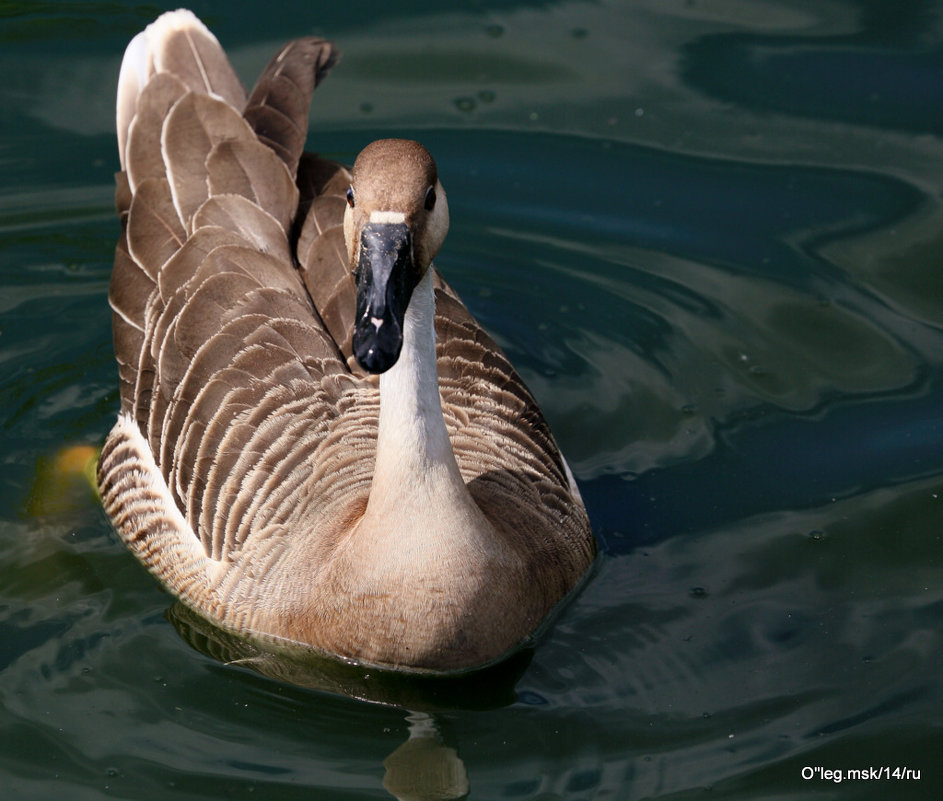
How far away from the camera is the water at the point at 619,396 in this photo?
5512 millimetres

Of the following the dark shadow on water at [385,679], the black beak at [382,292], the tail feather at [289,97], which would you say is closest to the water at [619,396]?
the dark shadow on water at [385,679]

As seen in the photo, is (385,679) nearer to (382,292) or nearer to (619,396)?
(382,292)

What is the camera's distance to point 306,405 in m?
6.11

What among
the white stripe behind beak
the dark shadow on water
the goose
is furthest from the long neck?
the dark shadow on water

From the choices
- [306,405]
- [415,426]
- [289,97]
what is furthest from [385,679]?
[289,97]

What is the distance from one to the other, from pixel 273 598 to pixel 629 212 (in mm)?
4202

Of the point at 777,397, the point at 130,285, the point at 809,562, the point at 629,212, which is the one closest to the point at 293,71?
the point at 130,285

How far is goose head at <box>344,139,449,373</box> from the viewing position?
464 cm

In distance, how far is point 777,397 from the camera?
7.59 meters

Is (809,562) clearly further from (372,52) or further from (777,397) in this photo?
(372,52)

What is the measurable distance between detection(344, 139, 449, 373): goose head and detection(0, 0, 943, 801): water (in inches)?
68.0

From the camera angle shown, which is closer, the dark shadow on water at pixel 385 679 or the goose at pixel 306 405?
the goose at pixel 306 405

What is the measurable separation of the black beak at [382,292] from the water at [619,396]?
5.58ft

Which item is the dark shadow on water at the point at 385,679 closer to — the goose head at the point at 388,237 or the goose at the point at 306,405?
the goose at the point at 306,405
